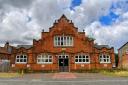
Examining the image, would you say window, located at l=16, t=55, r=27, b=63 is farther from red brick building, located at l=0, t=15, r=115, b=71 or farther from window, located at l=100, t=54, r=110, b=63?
window, located at l=100, t=54, r=110, b=63

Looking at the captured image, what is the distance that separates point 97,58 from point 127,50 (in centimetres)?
1448

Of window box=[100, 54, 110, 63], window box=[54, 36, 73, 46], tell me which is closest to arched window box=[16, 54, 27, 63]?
window box=[54, 36, 73, 46]

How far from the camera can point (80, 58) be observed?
5403 cm

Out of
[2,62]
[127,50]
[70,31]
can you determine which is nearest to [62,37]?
[70,31]

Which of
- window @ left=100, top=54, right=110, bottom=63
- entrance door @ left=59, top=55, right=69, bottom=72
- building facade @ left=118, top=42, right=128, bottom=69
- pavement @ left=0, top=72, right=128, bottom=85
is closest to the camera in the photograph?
pavement @ left=0, top=72, right=128, bottom=85

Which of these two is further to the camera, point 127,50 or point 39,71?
point 127,50

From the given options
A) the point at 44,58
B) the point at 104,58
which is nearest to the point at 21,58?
the point at 44,58

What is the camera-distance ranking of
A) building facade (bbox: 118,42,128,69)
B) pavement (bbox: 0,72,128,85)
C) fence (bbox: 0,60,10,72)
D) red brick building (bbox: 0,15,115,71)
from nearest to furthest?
pavement (bbox: 0,72,128,85) < fence (bbox: 0,60,10,72) < red brick building (bbox: 0,15,115,71) < building facade (bbox: 118,42,128,69)

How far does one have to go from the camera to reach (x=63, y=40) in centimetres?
5472

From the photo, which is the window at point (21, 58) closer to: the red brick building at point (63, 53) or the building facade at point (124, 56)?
the red brick building at point (63, 53)

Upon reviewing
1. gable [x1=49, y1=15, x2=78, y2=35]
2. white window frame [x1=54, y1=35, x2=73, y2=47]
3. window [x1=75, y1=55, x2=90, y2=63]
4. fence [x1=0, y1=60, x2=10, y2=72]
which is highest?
gable [x1=49, y1=15, x2=78, y2=35]

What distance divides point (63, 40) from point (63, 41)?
223mm

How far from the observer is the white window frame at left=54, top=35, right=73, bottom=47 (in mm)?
54562

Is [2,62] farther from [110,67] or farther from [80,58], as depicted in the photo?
[110,67]
